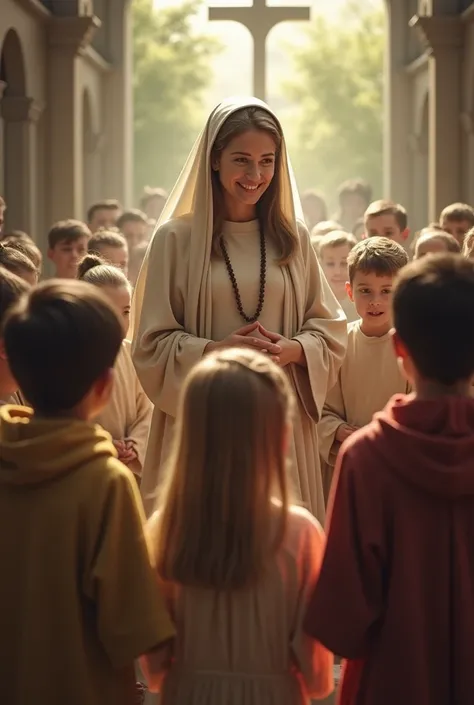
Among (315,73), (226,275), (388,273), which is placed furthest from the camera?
(315,73)

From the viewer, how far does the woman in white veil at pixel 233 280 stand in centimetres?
492

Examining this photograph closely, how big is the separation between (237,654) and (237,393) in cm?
62

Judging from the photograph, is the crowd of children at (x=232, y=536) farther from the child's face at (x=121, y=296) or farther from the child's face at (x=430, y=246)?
the child's face at (x=430, y=246)

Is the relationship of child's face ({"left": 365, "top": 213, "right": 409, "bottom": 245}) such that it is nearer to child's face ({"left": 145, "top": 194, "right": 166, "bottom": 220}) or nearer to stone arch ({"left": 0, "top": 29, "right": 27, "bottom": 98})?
stone arch ({"left": 0, "top": 29, "right": 27, "bottom": 98})

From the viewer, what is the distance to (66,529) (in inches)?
125

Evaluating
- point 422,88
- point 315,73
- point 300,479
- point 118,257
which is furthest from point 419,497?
point 315,73

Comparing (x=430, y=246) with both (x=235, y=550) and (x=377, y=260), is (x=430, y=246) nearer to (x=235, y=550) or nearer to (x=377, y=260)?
(x=377, y=260)

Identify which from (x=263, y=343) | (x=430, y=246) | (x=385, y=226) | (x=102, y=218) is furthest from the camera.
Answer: (x=102, y=218)

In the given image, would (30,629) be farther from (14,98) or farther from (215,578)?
(14,98)

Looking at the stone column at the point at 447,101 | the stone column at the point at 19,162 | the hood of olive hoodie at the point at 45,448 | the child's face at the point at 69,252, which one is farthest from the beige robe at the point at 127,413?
the stone column at the point at 447,101

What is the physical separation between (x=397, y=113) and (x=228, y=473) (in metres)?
23.6

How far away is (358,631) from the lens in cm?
325

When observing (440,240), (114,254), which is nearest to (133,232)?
(114,254)

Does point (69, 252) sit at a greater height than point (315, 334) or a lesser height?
greater
